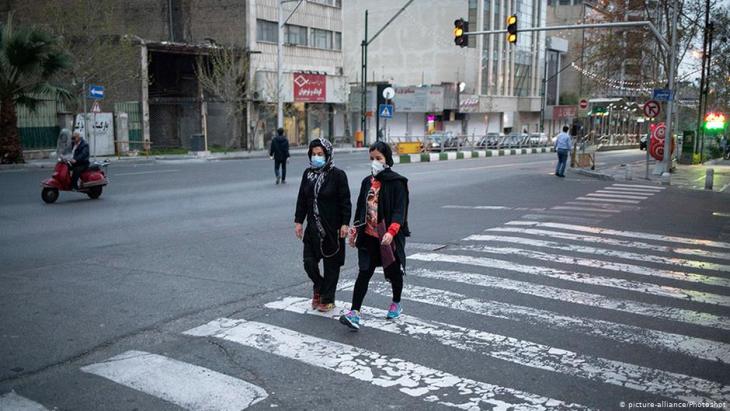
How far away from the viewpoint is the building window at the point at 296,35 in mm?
48188

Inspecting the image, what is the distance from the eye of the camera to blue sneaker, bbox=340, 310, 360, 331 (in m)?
6.17

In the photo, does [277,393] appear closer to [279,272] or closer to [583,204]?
[279,272]

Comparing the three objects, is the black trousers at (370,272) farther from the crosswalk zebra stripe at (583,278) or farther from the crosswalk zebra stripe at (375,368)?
the crosswalk zebra stripe at (583,278)

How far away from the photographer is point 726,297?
7648 millimetres

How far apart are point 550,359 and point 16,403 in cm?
412

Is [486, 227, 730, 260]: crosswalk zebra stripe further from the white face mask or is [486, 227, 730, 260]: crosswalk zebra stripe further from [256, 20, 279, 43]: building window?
[256, 20, 279, 43]: building window

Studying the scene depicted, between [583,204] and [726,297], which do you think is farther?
[583,204]

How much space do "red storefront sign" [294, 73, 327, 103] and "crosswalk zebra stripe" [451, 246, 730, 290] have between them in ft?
127

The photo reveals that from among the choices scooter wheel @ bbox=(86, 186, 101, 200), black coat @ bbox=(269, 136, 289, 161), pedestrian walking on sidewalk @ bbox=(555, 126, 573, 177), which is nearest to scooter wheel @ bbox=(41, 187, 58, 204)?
scooter wheel @ bbox=(86, 186, 101, 200)

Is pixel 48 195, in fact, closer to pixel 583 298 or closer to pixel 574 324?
pixel 583 298

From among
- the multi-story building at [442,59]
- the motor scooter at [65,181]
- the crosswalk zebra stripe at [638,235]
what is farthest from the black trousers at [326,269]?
the multi-story building at [442,59]

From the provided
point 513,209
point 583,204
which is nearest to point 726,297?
point 513,209

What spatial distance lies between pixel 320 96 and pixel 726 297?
1702 inches

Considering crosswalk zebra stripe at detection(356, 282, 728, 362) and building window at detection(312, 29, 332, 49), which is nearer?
crosswalk zebra stripe at detection(356, 282, 728, 362)
